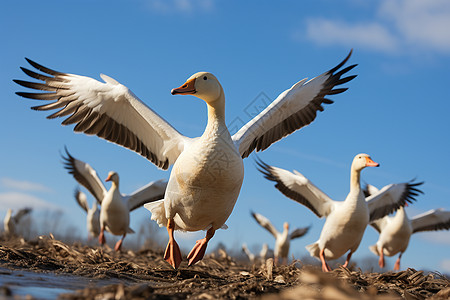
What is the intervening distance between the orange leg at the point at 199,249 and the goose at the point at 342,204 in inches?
174

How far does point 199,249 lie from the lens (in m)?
6.28

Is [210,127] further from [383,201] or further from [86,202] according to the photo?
[86,202]

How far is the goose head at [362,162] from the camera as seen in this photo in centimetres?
1135

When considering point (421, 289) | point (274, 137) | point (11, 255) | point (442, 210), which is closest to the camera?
point (421, 289)

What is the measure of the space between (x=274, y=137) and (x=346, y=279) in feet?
11.2

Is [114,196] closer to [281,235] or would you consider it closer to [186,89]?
[281,235]

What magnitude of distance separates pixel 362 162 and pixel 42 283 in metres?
8.96

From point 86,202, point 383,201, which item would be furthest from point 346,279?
point 86,202

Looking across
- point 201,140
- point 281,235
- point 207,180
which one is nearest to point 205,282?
point 207,180

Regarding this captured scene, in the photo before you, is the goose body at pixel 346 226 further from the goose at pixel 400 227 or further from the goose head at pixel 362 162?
the goose at pixel 400 227

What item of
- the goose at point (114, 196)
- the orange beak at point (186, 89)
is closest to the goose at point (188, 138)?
the orange beak at point (186, 89)

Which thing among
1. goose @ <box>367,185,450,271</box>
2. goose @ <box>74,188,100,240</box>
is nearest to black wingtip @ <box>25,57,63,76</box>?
Answer: goose @ <box>367,185,450,271</box>

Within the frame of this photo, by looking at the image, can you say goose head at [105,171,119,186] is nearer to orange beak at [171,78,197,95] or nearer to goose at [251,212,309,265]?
goose at [251,212,309,265]

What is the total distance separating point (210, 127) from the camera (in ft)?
19.6
